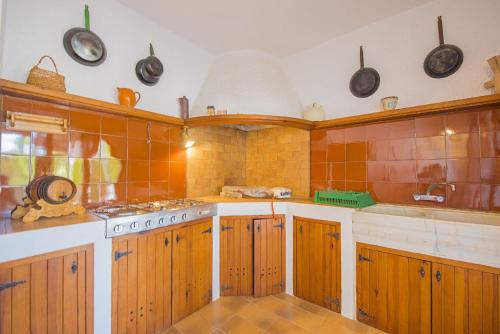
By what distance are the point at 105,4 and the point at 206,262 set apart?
235 cm

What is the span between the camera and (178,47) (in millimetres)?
2316

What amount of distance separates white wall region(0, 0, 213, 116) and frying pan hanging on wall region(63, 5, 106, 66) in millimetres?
36

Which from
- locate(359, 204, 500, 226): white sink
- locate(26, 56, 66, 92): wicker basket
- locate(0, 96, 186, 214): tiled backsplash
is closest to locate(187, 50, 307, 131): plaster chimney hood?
locate(0, 96, 186, 214): tiled backsplash

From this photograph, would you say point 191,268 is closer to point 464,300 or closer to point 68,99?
point 68,99

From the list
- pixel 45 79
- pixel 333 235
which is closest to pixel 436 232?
pixel 333 235

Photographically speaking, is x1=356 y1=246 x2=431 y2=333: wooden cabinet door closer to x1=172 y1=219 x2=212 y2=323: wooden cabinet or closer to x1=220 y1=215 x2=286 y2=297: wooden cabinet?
x1=220 y1=215 x2=286 y2=297: wooden cabinet

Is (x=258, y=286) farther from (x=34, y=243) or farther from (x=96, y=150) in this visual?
(x=96, y=150)

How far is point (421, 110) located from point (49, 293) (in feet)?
9.06

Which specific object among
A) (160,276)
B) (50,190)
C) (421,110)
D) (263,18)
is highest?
(263,18)

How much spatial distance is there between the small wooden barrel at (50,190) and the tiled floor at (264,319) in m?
1.22

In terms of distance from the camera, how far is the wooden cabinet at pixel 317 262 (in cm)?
187

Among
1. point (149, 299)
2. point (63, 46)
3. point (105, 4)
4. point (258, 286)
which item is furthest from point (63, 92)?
point (258, 286)

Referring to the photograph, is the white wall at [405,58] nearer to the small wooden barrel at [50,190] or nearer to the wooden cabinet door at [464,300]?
the wooden cabinet door at [464,300]

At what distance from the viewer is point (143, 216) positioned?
4.97ft
